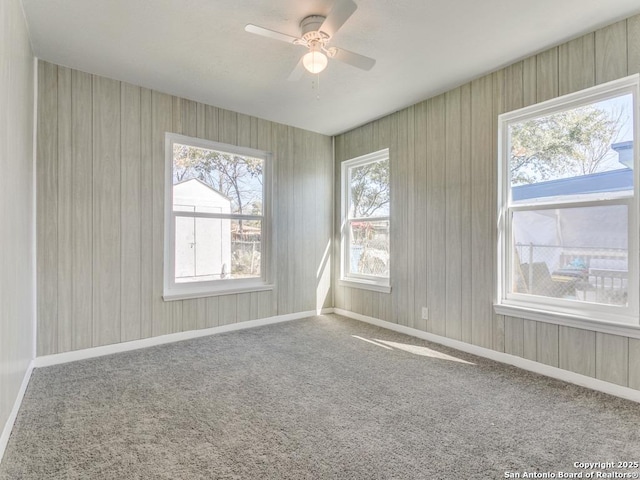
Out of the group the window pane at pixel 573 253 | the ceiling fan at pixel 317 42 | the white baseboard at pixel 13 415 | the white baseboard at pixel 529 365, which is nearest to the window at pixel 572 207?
the window pane at pixel 573 253

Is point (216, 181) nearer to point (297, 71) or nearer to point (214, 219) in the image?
point (214, 219)

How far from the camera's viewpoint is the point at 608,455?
166cm

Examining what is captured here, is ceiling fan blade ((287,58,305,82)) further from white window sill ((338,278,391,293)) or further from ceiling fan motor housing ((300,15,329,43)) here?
white window sill ((338,278,391,293))

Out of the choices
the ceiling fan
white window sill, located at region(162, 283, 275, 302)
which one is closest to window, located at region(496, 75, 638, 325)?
the ceiling fan

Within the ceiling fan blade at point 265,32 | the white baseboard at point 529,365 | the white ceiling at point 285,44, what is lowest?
the white baseboard at point 529,365

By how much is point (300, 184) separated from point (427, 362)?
2.72m

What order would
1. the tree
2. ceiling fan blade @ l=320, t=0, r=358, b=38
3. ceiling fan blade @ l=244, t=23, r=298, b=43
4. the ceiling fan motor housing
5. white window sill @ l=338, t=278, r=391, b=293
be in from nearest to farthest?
ceiling fan blade @ l=320, t=0, r=358, b=38, ceiling fan blade @ l=244, t=23, r=298, b=43, the ceiling fan motor housing, the tree, white window sill @ l=338, t=278, r=391, b=293

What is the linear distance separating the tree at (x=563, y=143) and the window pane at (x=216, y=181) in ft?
9.23

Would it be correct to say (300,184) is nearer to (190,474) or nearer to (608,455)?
(190,474)

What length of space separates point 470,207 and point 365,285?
5.55 ft

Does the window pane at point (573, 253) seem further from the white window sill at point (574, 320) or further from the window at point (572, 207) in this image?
the white window sill at point (574, 320)

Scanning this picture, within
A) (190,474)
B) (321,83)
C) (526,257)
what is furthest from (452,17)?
(190,474)

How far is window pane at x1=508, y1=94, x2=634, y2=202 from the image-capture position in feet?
7.68

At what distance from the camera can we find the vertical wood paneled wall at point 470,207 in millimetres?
2371
